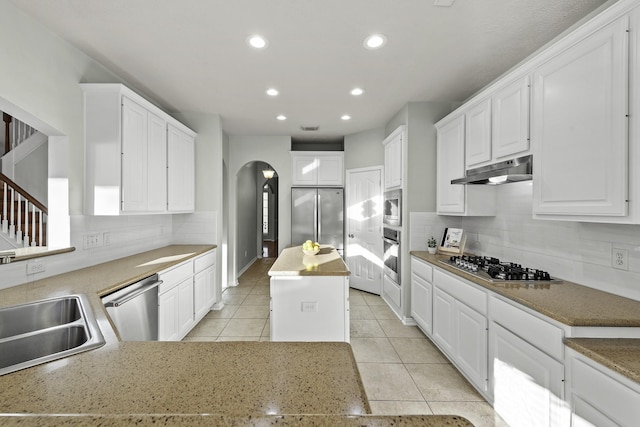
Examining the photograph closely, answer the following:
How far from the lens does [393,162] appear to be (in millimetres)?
3949

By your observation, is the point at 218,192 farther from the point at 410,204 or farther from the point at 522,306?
the point at 522,306

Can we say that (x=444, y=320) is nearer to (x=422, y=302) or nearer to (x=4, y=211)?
(x=422, y=302)

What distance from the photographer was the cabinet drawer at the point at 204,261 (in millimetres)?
3274

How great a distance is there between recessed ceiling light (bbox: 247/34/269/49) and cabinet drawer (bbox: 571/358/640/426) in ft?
9.41

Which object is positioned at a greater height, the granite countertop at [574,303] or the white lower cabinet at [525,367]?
the granite countertop at [574,303]

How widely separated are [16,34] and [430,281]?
391 centimetres

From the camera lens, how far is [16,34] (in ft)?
6.15

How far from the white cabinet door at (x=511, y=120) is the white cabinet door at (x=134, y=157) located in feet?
10.8

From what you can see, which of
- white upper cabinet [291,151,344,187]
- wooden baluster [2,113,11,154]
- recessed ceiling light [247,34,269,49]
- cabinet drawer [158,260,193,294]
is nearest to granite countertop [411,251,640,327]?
Result: recessed ceiling light [247,34,269,49]

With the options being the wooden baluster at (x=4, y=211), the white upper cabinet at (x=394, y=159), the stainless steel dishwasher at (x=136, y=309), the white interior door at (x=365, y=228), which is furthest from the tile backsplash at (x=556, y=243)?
the wooden baluster at (x=4, y=211)

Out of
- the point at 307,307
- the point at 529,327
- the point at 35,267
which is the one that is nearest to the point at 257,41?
the point at 307,307

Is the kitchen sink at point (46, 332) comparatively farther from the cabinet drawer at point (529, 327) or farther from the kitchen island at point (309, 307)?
the cabinet drawer at point (529, 327)

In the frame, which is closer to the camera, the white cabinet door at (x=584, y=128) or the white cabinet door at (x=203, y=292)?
the white cabinet door at (x=584, y=128)

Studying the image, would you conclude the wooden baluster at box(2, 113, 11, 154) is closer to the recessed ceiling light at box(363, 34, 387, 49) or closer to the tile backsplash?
the recessed ceiling light at box(363, 34, 387, 49)
